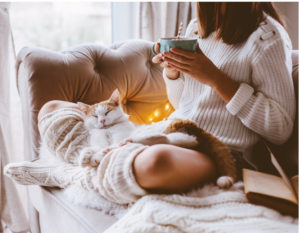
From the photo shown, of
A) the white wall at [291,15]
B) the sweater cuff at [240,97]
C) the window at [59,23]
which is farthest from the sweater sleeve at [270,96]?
the window at [59,23]

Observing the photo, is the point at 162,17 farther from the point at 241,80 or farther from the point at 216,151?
the point at 216,151

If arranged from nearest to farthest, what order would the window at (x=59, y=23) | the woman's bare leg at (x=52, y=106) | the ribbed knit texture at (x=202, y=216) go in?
the ribbed knit texture at (x=202, y=216), the woman's bare leg at (x=52, y=106), the window at (x=59, y=23)

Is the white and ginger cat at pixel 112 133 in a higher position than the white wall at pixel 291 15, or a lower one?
lower

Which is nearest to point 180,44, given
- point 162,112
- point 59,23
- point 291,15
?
point 162,112

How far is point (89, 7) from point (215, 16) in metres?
0.94

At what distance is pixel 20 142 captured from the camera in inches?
47.2

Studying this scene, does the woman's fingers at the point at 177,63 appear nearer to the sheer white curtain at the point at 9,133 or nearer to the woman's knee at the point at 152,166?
the woman's knee at the point at 152,166

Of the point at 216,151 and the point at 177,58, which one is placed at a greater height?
the point at 177,58

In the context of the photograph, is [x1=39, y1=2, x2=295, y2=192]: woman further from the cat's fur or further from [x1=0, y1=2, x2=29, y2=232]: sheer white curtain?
[x1=0, y1=2, x2=29, y2=232]: sheer white curtain

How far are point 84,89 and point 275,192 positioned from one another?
2.33 ft

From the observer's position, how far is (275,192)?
19.9 inches

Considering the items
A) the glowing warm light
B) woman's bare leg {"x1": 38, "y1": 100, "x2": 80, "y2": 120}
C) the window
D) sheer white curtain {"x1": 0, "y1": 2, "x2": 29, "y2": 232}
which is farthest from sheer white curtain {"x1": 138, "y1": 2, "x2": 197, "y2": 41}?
woman's bare leg {"x1": 38, "y1": 100, "x2": 80, "y2": 120}

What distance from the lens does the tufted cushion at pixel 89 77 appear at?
91cm

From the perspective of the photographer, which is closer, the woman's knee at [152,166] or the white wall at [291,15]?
the woman's knee at [152,166]
